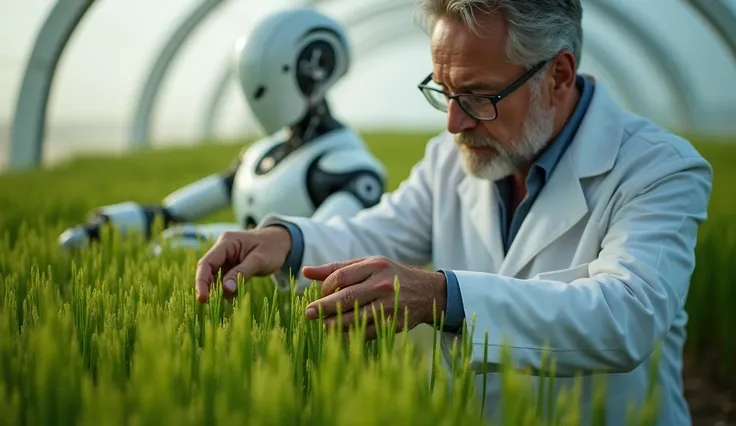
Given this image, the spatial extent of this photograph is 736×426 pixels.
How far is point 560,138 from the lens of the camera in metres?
1.52

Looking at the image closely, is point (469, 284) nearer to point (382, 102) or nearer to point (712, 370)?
point (712, 370)

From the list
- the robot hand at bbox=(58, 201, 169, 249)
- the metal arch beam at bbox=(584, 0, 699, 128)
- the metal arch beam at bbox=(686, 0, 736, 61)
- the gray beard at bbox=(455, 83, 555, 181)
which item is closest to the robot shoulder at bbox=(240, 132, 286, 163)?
the robot hand at bbox=(58, 201, 169, 249)

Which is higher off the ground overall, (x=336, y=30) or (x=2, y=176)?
(x=336, y=30)

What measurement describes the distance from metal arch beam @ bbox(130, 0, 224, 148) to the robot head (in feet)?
17.1

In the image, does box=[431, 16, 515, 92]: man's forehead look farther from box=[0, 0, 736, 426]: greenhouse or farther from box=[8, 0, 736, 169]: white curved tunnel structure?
box=[8, 0, 736, 169]: white curved tunnel structure

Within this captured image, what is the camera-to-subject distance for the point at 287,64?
2.24 meters

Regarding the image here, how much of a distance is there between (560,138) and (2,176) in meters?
4.01

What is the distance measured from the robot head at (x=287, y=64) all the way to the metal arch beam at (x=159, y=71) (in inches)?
205

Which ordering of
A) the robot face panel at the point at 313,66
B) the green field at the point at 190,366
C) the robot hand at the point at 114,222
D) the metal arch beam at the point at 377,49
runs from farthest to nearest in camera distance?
the metal arch beam at the point at 377,49, the robot face panel at the point at 313,66, the robot hand at the point at 114,222, the green field at the point at 190,366

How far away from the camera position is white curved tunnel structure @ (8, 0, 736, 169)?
16.7 feet

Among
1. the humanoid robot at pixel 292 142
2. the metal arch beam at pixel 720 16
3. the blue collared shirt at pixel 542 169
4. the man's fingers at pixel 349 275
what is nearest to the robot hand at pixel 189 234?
the humanoid robot at pixel 292 142

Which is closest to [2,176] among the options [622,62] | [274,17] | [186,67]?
[274,17]

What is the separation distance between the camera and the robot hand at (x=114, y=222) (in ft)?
6.99

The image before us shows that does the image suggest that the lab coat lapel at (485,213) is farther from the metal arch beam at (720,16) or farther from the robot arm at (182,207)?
the metal arch beam at (720,16)
